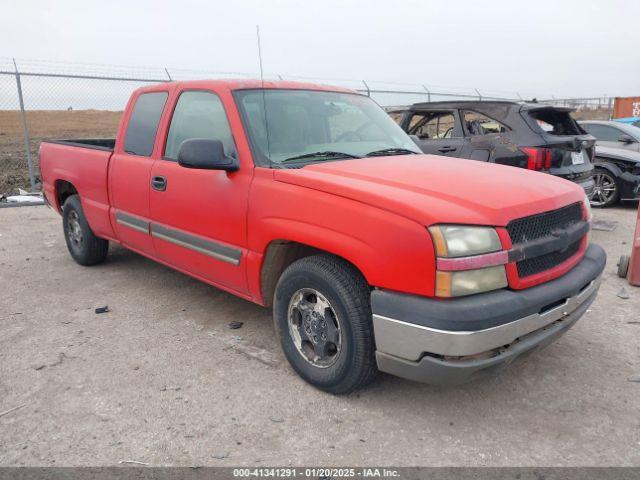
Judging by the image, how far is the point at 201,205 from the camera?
3584mm

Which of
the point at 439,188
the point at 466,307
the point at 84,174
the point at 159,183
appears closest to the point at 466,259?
the point at 466,307

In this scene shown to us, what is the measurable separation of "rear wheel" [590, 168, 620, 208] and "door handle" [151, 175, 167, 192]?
25.1 feet

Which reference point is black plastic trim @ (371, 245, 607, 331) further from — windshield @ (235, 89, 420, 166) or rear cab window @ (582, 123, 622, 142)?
rear cab window @ (582, 123, 622, 142)

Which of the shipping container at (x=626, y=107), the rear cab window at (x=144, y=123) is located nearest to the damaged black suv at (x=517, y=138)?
the rear cab window at (x=144, y=123)

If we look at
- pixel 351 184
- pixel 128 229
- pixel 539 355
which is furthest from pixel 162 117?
pixel 539 355

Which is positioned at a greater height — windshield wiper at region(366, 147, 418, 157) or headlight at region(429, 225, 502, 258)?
windshield wiper at region(366, 147, 418, 157)

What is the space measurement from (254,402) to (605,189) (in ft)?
26.7

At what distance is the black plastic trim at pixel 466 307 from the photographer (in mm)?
2336

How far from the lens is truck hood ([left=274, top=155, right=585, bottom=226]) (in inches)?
97.6

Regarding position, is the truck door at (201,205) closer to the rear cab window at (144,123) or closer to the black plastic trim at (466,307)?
the rear cab window at (144,123)

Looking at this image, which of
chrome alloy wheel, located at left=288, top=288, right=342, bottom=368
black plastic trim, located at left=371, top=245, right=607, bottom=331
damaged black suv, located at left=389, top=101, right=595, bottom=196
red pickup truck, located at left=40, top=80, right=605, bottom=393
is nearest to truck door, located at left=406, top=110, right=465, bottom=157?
damaged black suv, located at left=389, top=101, right=595, bottom=196

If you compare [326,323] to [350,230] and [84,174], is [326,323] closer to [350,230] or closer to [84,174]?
[350,230]

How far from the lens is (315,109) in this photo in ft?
12.4

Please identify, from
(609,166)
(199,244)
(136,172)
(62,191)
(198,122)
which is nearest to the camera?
(199,244)
